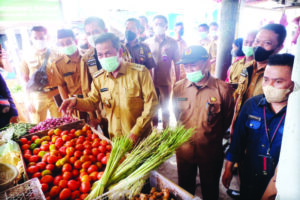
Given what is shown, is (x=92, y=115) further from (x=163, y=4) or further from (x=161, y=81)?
(x=163, y=4)

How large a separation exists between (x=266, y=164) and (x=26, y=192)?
6.35 ft

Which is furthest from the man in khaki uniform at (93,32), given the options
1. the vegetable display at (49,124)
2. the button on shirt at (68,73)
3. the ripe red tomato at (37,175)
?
the ripe red tomato at (37,175)

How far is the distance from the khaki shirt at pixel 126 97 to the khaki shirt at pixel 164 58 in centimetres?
210

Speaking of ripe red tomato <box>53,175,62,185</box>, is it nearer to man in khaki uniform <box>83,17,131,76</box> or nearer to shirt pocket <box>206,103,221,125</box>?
shirt pocket <box>206,103,221,125</box>

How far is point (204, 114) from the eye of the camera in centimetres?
205

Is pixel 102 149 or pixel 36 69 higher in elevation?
pixel 36 69

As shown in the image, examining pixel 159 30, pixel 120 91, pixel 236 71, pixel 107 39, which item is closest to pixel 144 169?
pixel 120 91

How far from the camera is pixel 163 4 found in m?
9.67

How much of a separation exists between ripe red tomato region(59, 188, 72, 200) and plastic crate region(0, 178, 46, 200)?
0.23m

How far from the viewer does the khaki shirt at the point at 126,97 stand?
237cm

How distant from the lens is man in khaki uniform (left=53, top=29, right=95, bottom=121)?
3.38 meters

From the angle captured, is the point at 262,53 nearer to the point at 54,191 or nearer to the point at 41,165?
the point at 54,191

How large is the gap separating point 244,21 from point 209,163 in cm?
756

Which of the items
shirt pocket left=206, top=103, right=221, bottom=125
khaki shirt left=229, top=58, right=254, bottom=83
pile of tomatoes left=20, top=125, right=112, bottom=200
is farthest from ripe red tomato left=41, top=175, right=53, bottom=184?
khaki shirt left=229, top=58, right=254, bottom=83
